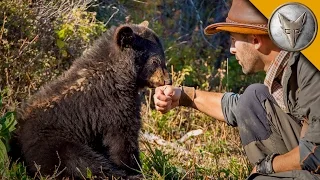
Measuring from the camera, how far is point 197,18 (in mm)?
14773

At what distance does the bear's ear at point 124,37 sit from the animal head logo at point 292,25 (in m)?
3.18

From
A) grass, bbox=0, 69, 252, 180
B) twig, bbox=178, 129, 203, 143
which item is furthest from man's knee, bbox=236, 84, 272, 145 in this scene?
twig, bbox=178, 129, 203, 143

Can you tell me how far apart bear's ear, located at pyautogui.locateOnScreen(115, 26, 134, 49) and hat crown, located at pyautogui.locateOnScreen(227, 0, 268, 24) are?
2047mm

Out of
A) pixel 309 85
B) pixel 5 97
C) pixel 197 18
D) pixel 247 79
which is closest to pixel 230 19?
pixel 309 85

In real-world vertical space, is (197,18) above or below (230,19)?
below

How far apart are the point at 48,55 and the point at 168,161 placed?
8.61 ft

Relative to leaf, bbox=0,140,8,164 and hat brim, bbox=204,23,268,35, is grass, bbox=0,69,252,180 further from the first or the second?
hat brim, bbox=204,23,268,35

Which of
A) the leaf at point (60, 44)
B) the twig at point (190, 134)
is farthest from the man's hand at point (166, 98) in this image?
the leaf at point (60, 44)

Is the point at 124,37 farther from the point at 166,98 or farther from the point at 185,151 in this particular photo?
the point at 185,151

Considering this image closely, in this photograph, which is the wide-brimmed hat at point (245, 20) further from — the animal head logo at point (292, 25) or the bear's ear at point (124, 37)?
the bear's ear at point (124, 37)

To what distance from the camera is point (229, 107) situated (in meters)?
6.79

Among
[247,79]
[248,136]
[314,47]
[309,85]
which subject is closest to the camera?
[314,47]

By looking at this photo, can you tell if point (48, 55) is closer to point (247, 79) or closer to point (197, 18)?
point (247, 79)

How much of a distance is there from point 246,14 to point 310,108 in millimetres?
831
